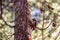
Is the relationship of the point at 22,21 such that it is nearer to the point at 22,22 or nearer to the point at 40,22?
the point at 22,22

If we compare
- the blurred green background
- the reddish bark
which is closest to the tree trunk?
the reddish bark

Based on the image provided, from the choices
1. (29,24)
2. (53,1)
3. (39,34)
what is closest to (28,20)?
(29,24)

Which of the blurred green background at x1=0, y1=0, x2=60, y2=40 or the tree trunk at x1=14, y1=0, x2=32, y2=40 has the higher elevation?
the tree trunk at x1=14, y1=0, x2=32, y2=40

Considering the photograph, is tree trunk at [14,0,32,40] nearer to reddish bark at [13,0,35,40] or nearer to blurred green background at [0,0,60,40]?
reddish bark at [13,0,35,40]

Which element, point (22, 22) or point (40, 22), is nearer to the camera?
point (22, 22)

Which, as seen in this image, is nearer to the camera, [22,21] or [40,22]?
[22,21]

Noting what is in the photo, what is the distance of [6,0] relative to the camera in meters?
3.94

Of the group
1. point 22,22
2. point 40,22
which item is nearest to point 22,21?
point 22,22

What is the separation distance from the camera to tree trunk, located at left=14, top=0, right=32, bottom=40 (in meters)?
1.86

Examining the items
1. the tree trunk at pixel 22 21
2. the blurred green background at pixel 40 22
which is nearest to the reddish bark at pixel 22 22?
the tree trunk at pixel 22 21

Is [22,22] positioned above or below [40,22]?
above

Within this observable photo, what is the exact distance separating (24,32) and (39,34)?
1.48 m

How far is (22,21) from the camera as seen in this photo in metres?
1.88

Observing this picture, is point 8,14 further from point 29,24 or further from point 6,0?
point 29,24
